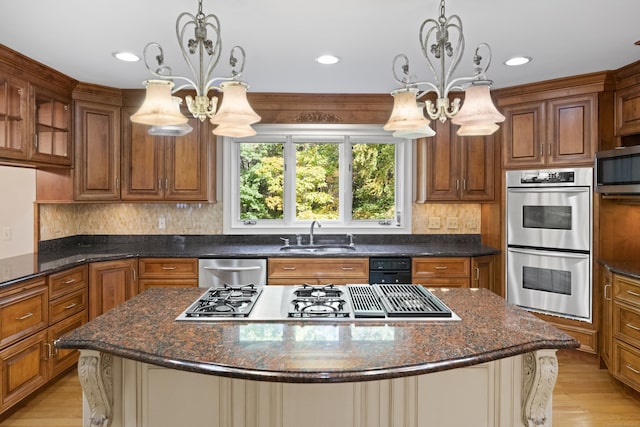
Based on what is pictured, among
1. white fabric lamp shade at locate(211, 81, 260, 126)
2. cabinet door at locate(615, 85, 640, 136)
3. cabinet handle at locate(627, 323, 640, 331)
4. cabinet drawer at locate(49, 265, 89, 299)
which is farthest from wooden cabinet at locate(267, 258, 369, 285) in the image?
cabinet door at locate(615, 85, 640, 136)

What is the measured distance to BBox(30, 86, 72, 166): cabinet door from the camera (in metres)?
3.23

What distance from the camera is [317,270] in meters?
3.62

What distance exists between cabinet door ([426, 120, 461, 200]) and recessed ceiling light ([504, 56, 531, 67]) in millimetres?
888

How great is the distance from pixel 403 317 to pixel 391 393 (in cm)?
29

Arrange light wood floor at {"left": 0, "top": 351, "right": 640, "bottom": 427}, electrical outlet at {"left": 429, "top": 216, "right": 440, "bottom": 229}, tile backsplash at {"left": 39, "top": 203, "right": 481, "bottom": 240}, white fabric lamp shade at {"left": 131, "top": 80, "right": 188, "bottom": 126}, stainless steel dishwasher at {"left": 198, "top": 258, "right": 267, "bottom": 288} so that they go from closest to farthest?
white fabric lamp shade at {"left": 131, "top": 80, "right": 188, "bottom": 126} < light wood floor at {"left": 0, "top": 351, "right": 640, "bottom": 427} < stainless steel dishwasher at {"left": 198, "top": 258, "right": 267, "bottom": 288} < tile backsplash at {"left": 39, "top": 203, "right": 481, "bottom": 240} < electrical outlet at {"left": 429, "top": 216, "right": 440, "bottom": 229}

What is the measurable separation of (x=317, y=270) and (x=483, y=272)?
1493 mm

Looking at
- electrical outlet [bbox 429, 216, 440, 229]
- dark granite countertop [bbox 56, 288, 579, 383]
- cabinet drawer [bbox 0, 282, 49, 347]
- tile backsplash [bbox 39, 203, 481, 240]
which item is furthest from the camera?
electrical outlet [bbox 429, 216, 440, 229]

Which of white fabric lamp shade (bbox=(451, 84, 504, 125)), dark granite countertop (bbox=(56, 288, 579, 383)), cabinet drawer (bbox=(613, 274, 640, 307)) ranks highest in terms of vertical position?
white fabric lamp shade (bbox=(451, 84, 504, 125))

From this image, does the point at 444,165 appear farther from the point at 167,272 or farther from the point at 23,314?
the point at 23,314

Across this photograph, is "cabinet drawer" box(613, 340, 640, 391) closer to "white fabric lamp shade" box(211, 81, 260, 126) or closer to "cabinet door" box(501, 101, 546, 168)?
"cabinet door" box(501, 101, 546, 168)

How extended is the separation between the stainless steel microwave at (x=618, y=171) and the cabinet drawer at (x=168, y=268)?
3.37 m

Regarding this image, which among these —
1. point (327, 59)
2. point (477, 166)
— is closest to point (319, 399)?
point (327, 59)

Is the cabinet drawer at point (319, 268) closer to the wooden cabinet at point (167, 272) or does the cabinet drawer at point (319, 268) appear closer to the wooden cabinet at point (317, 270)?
the wooden cabinet at point (317, 270)

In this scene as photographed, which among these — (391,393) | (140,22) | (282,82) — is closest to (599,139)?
(282,82)
